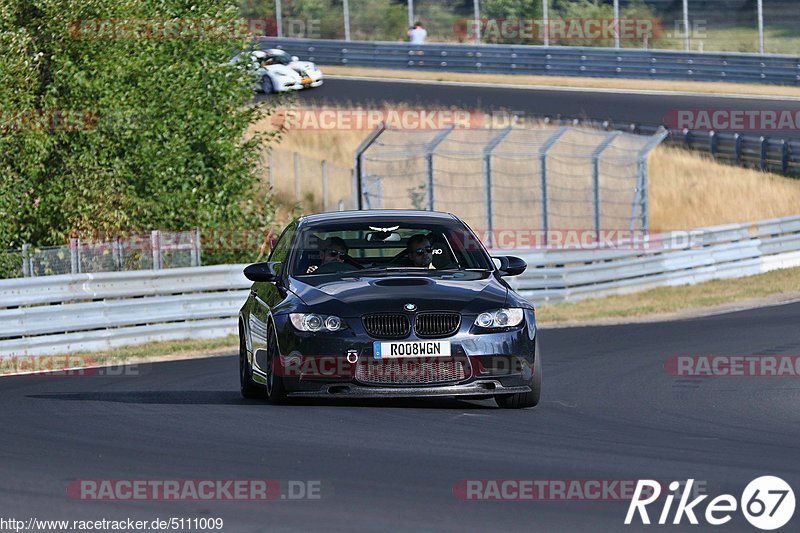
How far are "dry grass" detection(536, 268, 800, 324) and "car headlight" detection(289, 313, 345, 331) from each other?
11.3 m

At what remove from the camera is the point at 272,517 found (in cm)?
673

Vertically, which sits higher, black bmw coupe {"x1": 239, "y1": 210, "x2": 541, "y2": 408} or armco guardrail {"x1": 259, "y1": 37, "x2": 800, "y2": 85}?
armco guardrail {"x1": 259, "y1": 37, "x2": 800, "y2": 85}

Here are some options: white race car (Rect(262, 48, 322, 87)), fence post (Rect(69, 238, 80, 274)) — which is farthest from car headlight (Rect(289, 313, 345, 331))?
white race car (Rect(262, 48, 322, 87))

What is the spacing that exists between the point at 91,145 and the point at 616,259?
8.68 meters

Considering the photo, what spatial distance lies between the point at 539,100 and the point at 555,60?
13.4 ft

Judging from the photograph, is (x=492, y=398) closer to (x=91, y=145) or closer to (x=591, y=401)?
(x=591, y=401)

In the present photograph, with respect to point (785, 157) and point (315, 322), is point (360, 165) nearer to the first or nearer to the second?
point (315, 322)

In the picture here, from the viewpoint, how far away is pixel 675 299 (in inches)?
942

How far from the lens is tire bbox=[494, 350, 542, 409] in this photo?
10.5m

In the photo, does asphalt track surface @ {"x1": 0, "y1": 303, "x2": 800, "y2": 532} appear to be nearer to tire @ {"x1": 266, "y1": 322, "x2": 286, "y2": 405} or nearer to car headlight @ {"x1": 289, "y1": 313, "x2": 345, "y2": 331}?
tire @ {"x1": 266, "y1": 322, "x2": 286, "y2": 405}

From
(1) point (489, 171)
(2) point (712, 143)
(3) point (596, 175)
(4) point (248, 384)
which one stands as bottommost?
(2) point (712, 143)

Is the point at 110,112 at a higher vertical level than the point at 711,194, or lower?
higher

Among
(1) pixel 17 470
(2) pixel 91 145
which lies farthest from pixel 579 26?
(1) pixel 17 470

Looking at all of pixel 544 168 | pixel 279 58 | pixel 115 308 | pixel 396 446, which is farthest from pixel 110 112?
pixel 279 58
